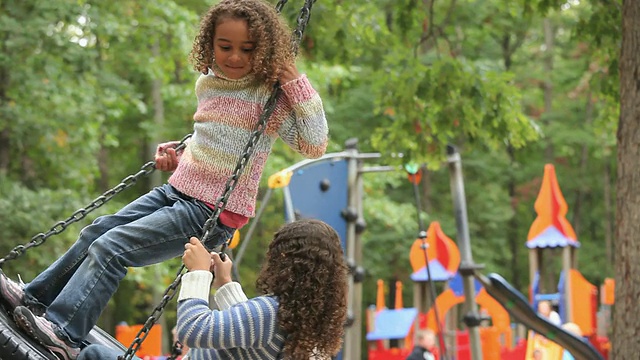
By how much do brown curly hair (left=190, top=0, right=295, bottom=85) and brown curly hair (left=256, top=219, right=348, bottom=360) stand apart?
55 cm

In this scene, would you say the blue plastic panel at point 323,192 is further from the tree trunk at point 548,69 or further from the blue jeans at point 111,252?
the tree trunk at point 548,69

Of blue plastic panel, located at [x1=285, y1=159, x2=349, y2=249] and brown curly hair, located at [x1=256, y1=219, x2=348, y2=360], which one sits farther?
blue plastic panel, located at [x1=285, y1=159, x2=349, y2=249]

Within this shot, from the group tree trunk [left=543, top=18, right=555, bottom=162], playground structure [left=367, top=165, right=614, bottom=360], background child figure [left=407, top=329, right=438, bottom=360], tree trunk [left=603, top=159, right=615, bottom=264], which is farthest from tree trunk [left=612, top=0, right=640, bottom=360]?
tree trunk [left=543, top=18, right=555, bottom=162]

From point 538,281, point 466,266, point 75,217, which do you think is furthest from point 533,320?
point 75,217

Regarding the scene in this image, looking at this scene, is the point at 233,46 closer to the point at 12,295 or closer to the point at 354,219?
the point at 12,295

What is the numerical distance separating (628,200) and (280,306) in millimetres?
3414

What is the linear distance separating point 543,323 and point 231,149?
22.5 ft

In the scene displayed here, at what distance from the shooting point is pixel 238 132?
3338mm

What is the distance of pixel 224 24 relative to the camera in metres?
3.26

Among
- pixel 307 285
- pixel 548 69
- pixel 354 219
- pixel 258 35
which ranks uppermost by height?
pixel 548 69

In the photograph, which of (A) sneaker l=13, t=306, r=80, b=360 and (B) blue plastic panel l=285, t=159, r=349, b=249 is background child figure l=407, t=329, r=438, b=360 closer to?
(B) blue plastic panel l=285, t=159, r=349, b=249

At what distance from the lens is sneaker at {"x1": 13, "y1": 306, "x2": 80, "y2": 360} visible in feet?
10.2

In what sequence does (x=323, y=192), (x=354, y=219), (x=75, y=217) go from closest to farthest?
(x=75, y=217) < (x=323, y=192) < (x=354, y=219)

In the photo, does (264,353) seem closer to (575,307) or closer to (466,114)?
(466,114)
